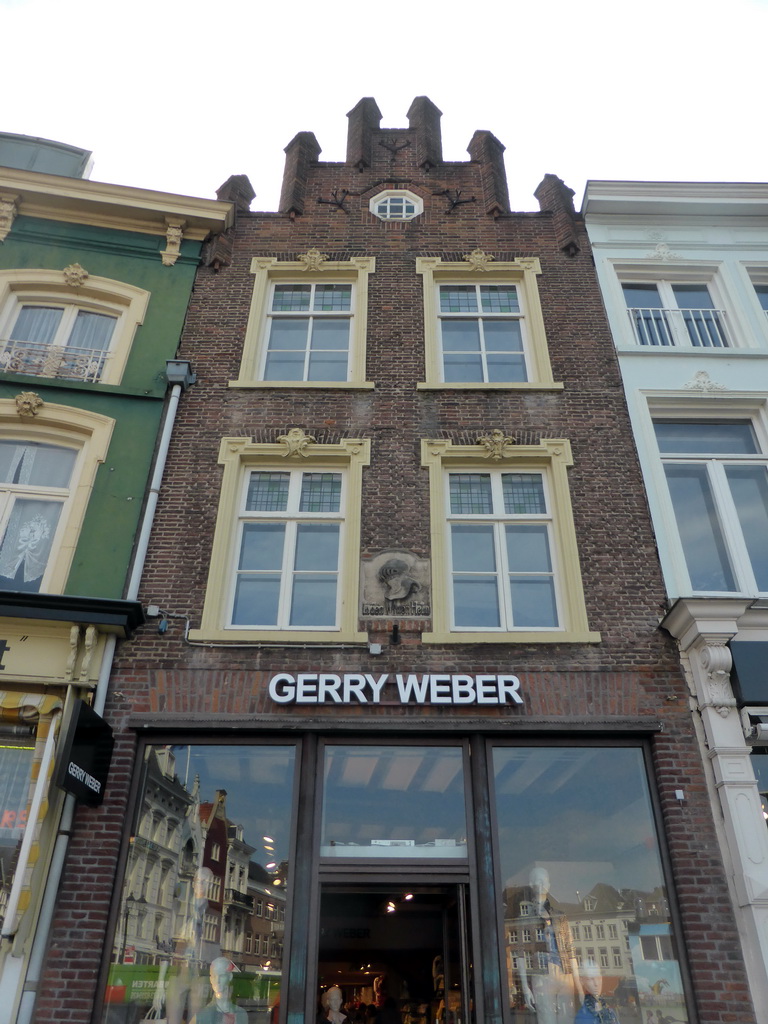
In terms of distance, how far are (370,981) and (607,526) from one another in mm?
6287

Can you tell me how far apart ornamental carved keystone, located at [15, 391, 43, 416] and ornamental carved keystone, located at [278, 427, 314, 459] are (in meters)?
3.31

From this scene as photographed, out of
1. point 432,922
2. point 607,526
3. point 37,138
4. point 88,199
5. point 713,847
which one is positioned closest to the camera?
point 713,847

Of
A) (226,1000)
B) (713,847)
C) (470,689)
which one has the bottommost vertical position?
(226,1000)

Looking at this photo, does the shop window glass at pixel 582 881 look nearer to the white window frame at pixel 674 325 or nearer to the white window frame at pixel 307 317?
the white window frame at pixel 307 317

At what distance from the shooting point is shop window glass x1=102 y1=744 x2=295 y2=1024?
7.26 m

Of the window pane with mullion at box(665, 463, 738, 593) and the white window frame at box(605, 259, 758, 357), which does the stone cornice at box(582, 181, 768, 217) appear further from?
the window pane with mullion at box(665, 463, 738, 593)

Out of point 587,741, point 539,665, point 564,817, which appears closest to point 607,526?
point 539,665

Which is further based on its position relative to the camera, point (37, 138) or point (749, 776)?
point (37, 138)

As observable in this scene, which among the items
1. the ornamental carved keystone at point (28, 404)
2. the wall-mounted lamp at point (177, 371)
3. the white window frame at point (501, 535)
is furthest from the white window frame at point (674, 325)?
the ornamental carved keystone at point (28, 404)

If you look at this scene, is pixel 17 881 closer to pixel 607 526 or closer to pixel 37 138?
pixel 607 526

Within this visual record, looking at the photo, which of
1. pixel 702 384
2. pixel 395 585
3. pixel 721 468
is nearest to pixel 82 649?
pixel 395 585

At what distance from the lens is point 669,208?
1295cm

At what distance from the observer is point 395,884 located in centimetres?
781

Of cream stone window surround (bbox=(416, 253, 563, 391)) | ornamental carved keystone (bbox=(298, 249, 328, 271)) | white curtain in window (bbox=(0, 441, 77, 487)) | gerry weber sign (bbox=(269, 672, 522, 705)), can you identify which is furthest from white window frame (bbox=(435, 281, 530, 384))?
white curtain in window (bbox=(0, 441, 77, 487))
